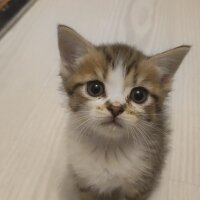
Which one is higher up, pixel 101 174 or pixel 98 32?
pixel 98 32

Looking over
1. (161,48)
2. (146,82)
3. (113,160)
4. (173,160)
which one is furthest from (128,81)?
(161,48)

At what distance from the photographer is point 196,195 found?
3.30ft

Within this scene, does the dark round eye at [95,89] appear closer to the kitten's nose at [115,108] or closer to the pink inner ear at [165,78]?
the kitten's nose at [115,108]

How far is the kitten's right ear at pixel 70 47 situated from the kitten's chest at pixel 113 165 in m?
0.18

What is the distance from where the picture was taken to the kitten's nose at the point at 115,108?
76 centimetres

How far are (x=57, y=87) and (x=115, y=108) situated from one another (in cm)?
55

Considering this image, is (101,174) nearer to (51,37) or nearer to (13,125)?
(13,125)

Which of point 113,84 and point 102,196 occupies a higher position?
point 113,84

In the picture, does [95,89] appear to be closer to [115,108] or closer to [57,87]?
[115,108]

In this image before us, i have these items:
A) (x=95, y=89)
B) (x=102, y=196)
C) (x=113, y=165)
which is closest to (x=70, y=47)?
(x=95, y=89)

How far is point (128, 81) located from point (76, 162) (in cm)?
24

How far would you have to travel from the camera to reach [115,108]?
2.51ft

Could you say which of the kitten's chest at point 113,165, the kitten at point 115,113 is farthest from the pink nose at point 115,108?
the kitten's chest at point 113,165

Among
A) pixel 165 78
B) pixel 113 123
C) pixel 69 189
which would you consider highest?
pixel 165 78
